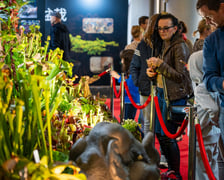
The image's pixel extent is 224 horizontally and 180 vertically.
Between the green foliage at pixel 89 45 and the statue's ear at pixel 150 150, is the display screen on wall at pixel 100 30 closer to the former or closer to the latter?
the green foliage at pixel 89 45

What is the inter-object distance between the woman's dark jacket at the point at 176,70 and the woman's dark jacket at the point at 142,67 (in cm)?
41

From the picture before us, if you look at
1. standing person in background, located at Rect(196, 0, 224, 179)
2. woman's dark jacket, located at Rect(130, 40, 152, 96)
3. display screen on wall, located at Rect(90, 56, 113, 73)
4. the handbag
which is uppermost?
standing person in background, located at Rect(196, 0, 224, 179)

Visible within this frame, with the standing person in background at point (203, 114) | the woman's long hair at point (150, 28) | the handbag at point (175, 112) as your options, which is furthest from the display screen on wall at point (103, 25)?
the standing person in background at point (203, 114)

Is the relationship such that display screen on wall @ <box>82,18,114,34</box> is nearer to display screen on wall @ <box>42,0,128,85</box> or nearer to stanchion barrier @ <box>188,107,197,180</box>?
display screen on wall @ <box>42,0,128,85</box>

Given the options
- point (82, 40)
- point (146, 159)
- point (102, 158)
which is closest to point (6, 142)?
point (102, 158)

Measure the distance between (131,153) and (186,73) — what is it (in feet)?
7.26

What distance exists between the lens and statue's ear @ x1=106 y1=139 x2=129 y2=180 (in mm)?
912

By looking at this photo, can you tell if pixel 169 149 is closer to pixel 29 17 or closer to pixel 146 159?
pixel 29 17

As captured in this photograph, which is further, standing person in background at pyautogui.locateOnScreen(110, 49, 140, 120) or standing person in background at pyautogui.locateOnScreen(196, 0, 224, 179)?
standing person in background at pyautogui.locateOnScreen(110, 49, 140, 120)

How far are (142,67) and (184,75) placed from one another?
0.66 m

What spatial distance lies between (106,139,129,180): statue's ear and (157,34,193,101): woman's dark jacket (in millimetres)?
2158

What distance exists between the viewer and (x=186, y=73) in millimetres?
3057

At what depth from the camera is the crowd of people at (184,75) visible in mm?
2088

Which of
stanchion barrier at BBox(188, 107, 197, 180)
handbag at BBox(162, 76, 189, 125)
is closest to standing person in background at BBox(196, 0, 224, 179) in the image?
stanchion barrier at BBox(188, 107, 197, 180)
